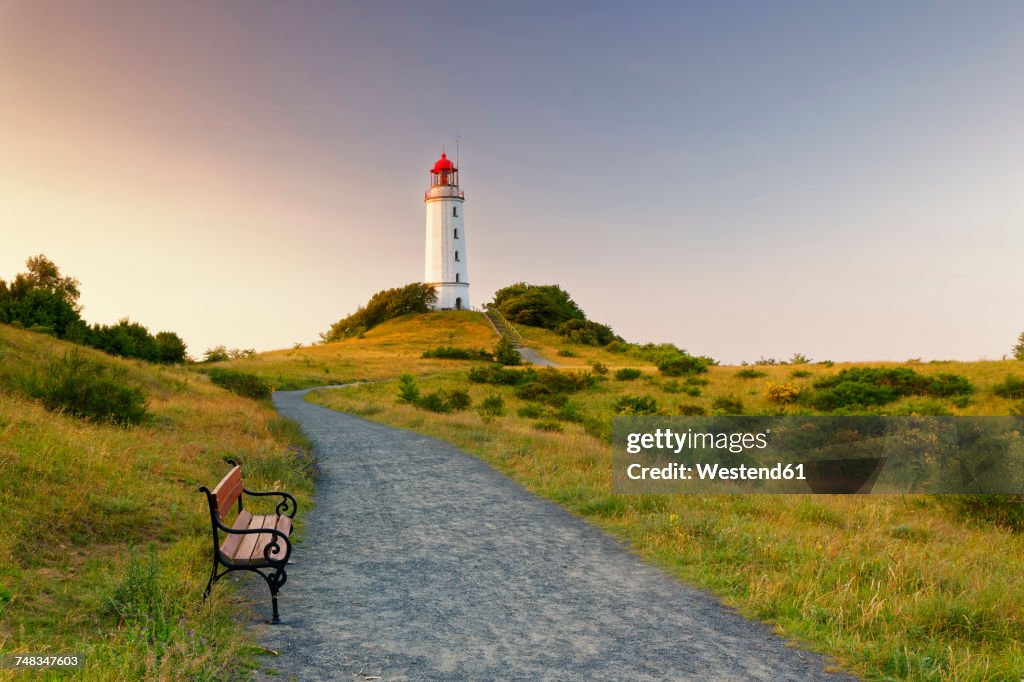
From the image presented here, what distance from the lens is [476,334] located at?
237 feet

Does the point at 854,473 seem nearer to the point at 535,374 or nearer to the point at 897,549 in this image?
the point at 897,549

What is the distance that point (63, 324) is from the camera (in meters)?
31.1

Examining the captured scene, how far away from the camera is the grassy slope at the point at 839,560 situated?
5.44 metres

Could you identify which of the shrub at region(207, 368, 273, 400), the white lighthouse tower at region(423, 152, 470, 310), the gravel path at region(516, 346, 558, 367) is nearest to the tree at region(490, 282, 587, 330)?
the white lighthouse tower at region(423, 152, 470, 310)

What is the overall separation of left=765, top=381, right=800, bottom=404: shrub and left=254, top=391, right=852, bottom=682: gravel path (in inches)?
1016

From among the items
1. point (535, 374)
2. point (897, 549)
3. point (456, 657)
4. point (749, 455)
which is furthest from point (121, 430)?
point (535, 374)

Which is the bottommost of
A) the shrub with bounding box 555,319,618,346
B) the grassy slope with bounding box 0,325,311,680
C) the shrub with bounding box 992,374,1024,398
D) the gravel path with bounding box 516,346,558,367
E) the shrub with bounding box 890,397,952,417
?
the grassy slope with bounding box 0,325,311,680

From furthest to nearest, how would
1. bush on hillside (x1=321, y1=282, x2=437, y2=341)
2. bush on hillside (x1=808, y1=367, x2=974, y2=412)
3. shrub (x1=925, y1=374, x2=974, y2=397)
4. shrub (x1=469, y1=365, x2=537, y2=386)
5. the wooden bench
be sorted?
bush on hillside (x1=321, y1=282, x2=437, y2=341) < shrub (x1=469, y1=365, x2=537, y2=386) < bush on hillside (x1=808, y1=367, x2=974, y2=412) < shrub (x1=925, y1=374, x2=974, y2=397) < the wooden bench

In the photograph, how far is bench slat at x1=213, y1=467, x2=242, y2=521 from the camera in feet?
20.7

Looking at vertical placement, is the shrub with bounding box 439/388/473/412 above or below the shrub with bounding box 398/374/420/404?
below

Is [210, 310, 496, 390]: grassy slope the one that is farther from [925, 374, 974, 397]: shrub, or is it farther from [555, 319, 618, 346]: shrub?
[925, 374, 974, 397]: shrub

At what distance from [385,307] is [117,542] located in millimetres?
77096

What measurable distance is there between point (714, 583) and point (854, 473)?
32.9ft

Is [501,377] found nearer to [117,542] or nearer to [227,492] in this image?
[117,542]
